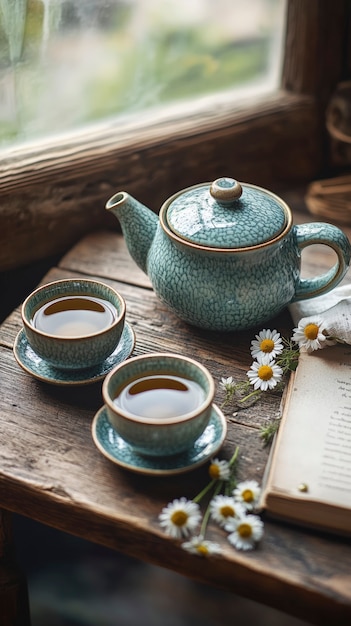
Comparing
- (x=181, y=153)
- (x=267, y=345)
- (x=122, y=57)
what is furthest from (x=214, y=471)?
(x=122, y=57)

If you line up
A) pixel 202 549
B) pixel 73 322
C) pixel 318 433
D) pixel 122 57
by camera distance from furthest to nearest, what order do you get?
pixel 122 57
pixel 73 322
pixel 318 433
pixel 202 549

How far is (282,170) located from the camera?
1.51m

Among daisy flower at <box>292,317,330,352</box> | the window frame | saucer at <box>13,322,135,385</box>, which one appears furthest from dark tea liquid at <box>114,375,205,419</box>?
the window frame

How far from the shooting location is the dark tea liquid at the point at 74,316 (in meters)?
0.95

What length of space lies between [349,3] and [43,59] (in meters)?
0.64

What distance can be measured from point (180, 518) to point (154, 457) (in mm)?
85

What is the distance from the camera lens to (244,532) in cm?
77

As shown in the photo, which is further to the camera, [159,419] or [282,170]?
[282,170]

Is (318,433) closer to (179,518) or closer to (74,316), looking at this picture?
(179,518)

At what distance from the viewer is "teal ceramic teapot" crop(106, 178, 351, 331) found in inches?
Answer: 37.5

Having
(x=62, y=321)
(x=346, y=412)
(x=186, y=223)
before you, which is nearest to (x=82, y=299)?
(x=62, y=321)

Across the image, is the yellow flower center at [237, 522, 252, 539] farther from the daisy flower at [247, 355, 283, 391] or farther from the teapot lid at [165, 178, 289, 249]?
the teapot lid at [165, 178, 289, 249]

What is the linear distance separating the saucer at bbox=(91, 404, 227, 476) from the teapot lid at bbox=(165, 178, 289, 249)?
0.77 feet

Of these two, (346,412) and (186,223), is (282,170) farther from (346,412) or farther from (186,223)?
(346,412)
